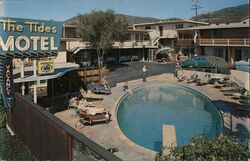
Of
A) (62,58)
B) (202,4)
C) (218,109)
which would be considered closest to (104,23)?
(62,58)

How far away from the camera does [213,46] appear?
38.6m

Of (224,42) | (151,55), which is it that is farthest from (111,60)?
(224,42)

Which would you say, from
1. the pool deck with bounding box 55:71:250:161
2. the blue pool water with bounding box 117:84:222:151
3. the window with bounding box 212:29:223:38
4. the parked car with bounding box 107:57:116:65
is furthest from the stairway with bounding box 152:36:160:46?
the pool deck with bounding box 55:71:250:161

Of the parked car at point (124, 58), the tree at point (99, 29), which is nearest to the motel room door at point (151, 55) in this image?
the parked car at point (124, 58)

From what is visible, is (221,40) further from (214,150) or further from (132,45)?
(214,150)

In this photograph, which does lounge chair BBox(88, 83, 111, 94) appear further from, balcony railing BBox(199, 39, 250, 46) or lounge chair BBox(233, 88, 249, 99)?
balcony railing BBox(199, 39, 250, 46)

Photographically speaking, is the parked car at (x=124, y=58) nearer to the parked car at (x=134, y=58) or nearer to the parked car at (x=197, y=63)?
the parked car at (x=134, y=58)

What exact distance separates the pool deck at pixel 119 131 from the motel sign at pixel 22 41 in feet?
13.0

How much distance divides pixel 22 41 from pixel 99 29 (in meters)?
18.9

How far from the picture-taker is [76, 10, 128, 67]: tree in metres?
32.2

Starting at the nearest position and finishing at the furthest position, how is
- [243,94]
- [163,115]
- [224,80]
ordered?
[163,115] → [243,94] → [224,80]

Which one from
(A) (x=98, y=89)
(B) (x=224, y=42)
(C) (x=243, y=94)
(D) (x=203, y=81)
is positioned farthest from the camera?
(B) (x=224, y=42)

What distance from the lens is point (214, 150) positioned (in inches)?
198

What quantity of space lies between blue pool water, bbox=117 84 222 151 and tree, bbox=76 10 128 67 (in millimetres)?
9458
